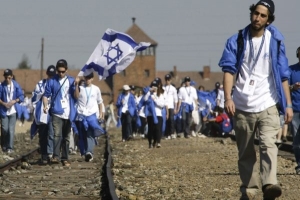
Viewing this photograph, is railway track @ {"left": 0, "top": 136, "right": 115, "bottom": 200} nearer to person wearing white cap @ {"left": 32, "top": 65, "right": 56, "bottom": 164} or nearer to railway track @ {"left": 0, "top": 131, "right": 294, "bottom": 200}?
railway track @ {"left": 0, "top": 131, "right": 294, "bottom": 200}

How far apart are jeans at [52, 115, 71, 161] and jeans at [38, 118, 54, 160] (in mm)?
197

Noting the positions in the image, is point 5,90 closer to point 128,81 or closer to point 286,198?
point 286,198

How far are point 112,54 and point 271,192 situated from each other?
9.64 metres

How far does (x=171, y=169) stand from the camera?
1775cm

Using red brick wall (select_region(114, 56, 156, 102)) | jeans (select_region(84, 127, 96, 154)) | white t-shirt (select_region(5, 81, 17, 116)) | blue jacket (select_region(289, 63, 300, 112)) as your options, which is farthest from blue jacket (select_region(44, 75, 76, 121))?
red brick wall (select_region(114, 56, 156, 102))

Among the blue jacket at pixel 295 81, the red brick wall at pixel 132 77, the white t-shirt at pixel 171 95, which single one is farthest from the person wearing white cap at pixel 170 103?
the red brick wall at pixel 132 77

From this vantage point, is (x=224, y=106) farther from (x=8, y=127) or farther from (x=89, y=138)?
(x=8, y=127)

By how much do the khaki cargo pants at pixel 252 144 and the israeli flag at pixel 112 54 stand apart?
8614mm

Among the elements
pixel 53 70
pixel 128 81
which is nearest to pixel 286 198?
pixel 53 70

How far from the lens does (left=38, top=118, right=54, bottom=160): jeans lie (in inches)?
755

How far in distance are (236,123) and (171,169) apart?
7.63 m

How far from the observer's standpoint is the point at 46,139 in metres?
19.3

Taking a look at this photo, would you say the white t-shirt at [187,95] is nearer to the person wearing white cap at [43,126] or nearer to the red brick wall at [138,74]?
the person wearing white cap at [43,126]

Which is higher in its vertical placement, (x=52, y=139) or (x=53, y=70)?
(x=53, y=70)
